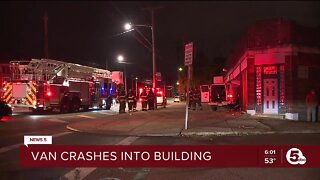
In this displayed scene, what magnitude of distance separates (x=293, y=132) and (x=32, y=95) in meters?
17.6

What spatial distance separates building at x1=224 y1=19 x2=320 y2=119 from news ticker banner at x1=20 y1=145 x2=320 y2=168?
13356 mm

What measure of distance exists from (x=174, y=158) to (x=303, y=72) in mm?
15607

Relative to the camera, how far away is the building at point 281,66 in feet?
75.7

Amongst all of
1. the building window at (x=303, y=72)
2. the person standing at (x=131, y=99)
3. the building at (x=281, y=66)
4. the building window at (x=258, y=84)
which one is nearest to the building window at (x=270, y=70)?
the building at (x=281, y=66)

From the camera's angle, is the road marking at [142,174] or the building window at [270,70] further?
the building window at [270,70]

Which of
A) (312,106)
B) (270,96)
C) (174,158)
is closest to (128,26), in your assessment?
(270,96)

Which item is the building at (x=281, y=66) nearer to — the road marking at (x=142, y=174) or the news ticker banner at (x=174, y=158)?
the news ticker banner at (x=174, y=158)

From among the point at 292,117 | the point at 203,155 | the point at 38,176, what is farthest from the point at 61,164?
the point at 292,117

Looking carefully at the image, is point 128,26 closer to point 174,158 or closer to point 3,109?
point 3,109

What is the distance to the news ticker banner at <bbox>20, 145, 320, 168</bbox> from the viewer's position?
8930mm

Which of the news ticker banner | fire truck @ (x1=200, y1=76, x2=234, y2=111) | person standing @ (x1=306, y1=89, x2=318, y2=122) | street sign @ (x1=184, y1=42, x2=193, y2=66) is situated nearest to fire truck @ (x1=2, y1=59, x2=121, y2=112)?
fire truck @ (x1=200, y1=76, x2=234, y2=111)

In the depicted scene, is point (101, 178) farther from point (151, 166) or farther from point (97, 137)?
point (97, 137)

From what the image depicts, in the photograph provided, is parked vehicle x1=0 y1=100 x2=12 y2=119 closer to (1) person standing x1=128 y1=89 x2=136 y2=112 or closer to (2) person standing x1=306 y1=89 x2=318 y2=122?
(1) person standing x1=128 y1=89 x2=136 y2=112

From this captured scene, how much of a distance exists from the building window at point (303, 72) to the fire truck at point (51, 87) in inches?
622
